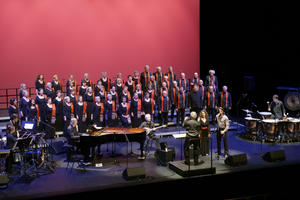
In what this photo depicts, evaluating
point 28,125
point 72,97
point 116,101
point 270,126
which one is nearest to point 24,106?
point 72,97

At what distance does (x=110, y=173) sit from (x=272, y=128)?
16.2 feet

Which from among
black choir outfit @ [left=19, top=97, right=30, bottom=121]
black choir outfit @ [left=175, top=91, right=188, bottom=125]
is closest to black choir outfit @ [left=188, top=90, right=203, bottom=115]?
black choir outfit @ [left=175, top=91, right=188, bottom=125]

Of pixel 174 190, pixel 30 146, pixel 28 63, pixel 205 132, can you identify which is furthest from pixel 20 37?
pixel 174 190

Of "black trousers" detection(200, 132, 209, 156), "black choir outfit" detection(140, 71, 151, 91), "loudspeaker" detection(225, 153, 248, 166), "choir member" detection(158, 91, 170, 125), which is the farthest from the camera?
"black choir outfit" detection(140, 71, 151, 91)

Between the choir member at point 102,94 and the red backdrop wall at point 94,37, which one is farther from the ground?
the red backdrop wall at point 94,37

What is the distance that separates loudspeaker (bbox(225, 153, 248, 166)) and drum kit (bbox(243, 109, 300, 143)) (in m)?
2.02

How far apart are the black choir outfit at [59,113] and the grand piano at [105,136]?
2.39 meters

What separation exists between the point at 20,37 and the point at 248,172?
9490mm

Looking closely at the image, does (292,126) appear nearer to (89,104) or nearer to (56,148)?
(89,104)

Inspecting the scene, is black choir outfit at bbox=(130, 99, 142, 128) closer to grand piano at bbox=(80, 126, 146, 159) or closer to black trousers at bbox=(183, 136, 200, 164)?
grand piano at bbox=(80, 126, 146, 159)

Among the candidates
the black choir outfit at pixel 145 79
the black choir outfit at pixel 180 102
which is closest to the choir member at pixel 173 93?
the black choir outfit at pixel 180 102

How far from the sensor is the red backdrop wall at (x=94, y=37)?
13969 mm

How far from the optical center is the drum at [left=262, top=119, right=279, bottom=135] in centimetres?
1089

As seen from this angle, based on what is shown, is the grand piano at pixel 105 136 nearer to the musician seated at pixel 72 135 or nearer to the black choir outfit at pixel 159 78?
the musician seated at pixel 72 135
